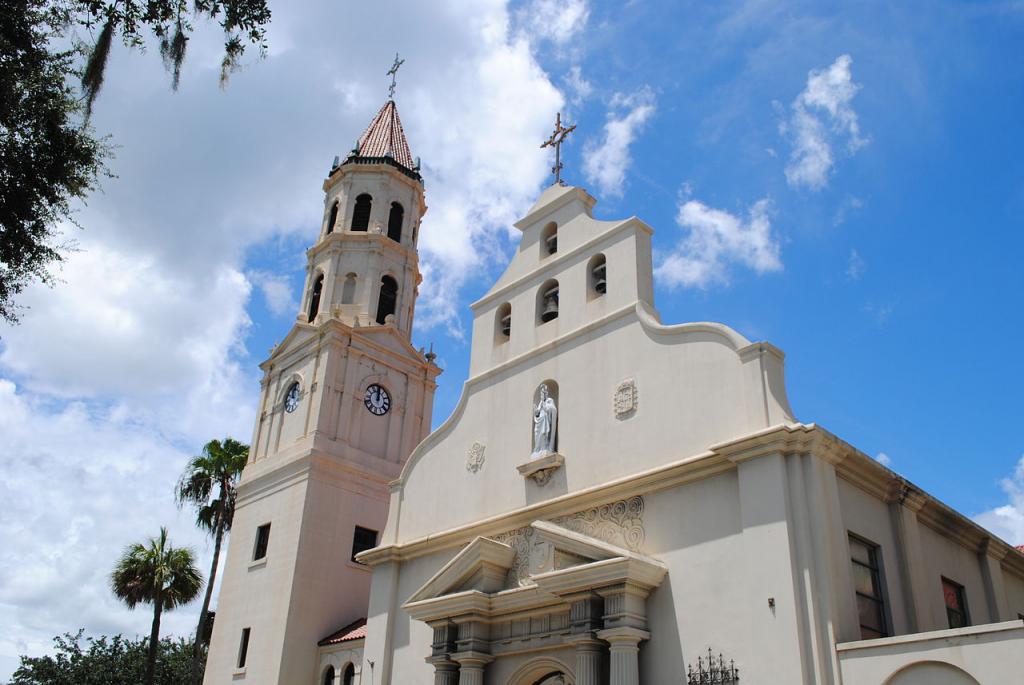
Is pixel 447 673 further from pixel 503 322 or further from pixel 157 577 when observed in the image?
pixel 157 577

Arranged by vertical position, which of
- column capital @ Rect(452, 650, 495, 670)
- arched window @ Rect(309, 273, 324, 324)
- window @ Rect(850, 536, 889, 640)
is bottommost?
column capital @ Rect(452, 650, 495, 670)

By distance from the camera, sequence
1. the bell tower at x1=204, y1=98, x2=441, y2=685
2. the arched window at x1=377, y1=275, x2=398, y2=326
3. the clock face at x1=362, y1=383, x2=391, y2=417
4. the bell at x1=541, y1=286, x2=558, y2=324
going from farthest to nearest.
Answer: the arched window at x1=377, y1=275, x2=398, y2=326 → the clock face at x1=362, y1=383, x2=391, y2=417 → the bell tower at x1=204, y1=98, x2=441, y2=685 → the bell at x1=541, y1=286, x2=558, y2=324

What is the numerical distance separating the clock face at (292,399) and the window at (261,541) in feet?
12.8

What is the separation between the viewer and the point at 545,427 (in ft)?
59.8

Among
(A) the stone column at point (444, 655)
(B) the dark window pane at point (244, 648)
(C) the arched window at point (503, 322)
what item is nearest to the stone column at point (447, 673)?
(A) the stone column at point (444, 655)

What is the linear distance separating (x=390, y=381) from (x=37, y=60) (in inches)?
793

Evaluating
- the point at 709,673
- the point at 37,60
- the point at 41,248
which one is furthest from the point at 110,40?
the point at 709,673

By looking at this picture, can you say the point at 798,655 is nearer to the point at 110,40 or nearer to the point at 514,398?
the point at 514,398

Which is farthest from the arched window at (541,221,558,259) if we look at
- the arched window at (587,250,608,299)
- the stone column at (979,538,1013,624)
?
the stone column at (979,538,1013,624)

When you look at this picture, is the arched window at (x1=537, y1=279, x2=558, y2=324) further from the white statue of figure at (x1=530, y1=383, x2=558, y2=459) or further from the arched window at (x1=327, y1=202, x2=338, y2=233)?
the arched window at (x1=327, y1=202, x2=338, y2=233)

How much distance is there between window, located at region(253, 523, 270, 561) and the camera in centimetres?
2744

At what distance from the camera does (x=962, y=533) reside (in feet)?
57.7

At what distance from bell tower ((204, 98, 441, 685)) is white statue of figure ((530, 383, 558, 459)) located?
10.7 m

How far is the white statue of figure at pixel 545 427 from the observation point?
18031mm
